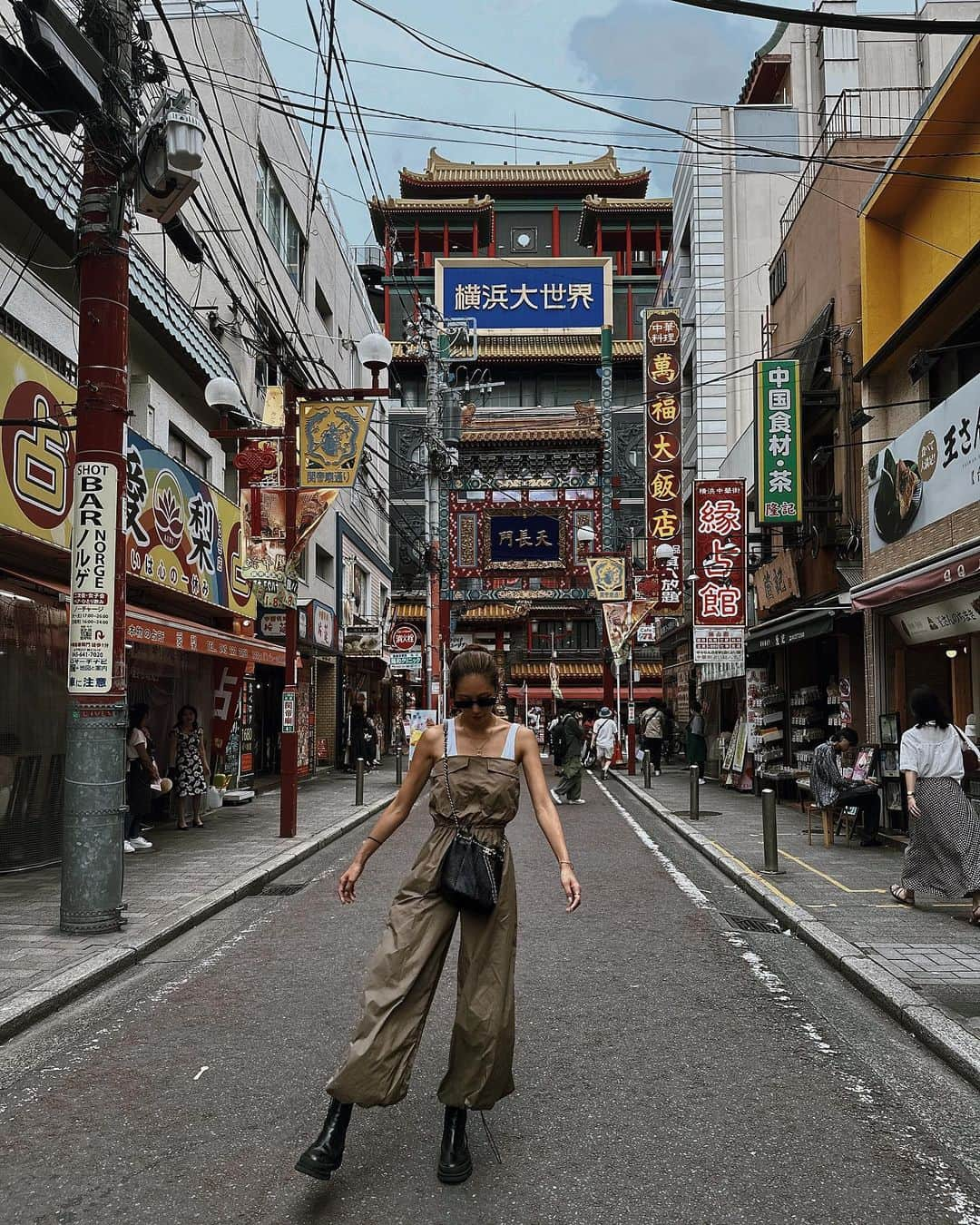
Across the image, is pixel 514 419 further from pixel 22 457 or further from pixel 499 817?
pixel 499 817

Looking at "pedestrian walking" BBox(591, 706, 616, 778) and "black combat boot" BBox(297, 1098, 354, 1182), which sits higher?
"pedestrian walking" BBox(591, 706, 616, 778)

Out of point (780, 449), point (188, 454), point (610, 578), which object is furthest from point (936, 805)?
point (610, 578)

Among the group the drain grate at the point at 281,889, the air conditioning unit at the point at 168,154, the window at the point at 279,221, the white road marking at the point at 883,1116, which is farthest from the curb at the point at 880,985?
the window at the point at 279,221

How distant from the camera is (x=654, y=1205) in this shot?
371 cm

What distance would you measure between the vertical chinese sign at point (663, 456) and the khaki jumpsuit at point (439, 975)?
981 inches

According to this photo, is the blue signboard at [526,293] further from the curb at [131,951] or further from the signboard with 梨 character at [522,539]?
the curb at [131,951]

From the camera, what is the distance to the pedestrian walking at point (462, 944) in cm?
381

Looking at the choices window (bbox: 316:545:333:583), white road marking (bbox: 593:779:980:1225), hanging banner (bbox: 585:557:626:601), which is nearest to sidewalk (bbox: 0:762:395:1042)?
white road marking (bbox: 593:779:980:1225)

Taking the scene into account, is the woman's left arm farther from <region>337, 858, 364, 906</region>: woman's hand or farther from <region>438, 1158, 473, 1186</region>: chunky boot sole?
<region>438, 1158, 473, 1186</region>: chunky boot sole

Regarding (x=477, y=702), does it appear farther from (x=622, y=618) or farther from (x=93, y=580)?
(x=622, y=618)

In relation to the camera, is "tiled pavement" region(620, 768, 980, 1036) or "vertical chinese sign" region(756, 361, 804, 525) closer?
"tiled pavement" region(620, 768, 980, 1036)

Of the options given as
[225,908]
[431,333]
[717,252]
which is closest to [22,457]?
[225,908]

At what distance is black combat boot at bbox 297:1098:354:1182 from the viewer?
12.1 feet

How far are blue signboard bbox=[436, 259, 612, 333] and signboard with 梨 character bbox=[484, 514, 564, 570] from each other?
12307 millimetres
